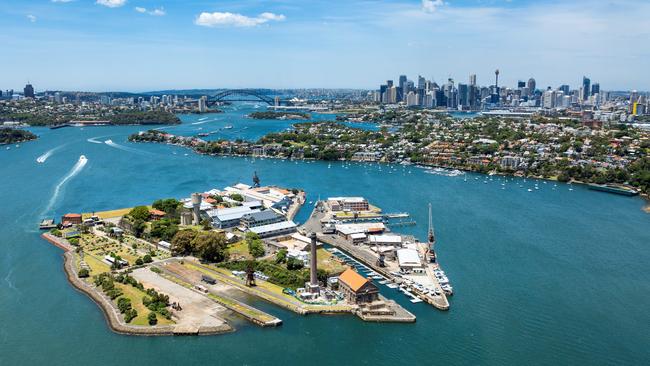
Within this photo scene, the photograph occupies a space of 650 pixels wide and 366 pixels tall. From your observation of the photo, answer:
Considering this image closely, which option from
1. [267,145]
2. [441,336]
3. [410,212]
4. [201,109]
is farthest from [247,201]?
[201,109]

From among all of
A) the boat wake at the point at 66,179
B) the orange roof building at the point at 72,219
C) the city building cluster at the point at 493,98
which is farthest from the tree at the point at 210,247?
the city building cluster at the point at 493,98

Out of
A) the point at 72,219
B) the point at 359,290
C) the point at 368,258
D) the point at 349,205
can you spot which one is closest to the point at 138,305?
the point at 359,290

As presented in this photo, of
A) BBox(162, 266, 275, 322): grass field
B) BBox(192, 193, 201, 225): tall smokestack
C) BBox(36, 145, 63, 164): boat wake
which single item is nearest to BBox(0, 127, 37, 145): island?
BBox(36, 145, 63, 164): boat wake

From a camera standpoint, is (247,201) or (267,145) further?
(267,145)

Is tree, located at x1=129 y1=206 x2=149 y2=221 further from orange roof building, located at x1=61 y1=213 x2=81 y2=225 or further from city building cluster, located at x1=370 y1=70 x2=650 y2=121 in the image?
city building cluster, located at x1=370 y1=70 x2=650 y2=121

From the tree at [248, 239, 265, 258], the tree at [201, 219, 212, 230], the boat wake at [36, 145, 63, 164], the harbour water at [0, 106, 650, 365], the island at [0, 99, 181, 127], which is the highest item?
the island at [0, 99, 181, 127]

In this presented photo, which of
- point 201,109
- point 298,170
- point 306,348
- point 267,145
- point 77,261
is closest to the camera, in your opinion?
point 306,348

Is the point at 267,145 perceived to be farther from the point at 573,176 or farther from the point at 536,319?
the point at 536,319
